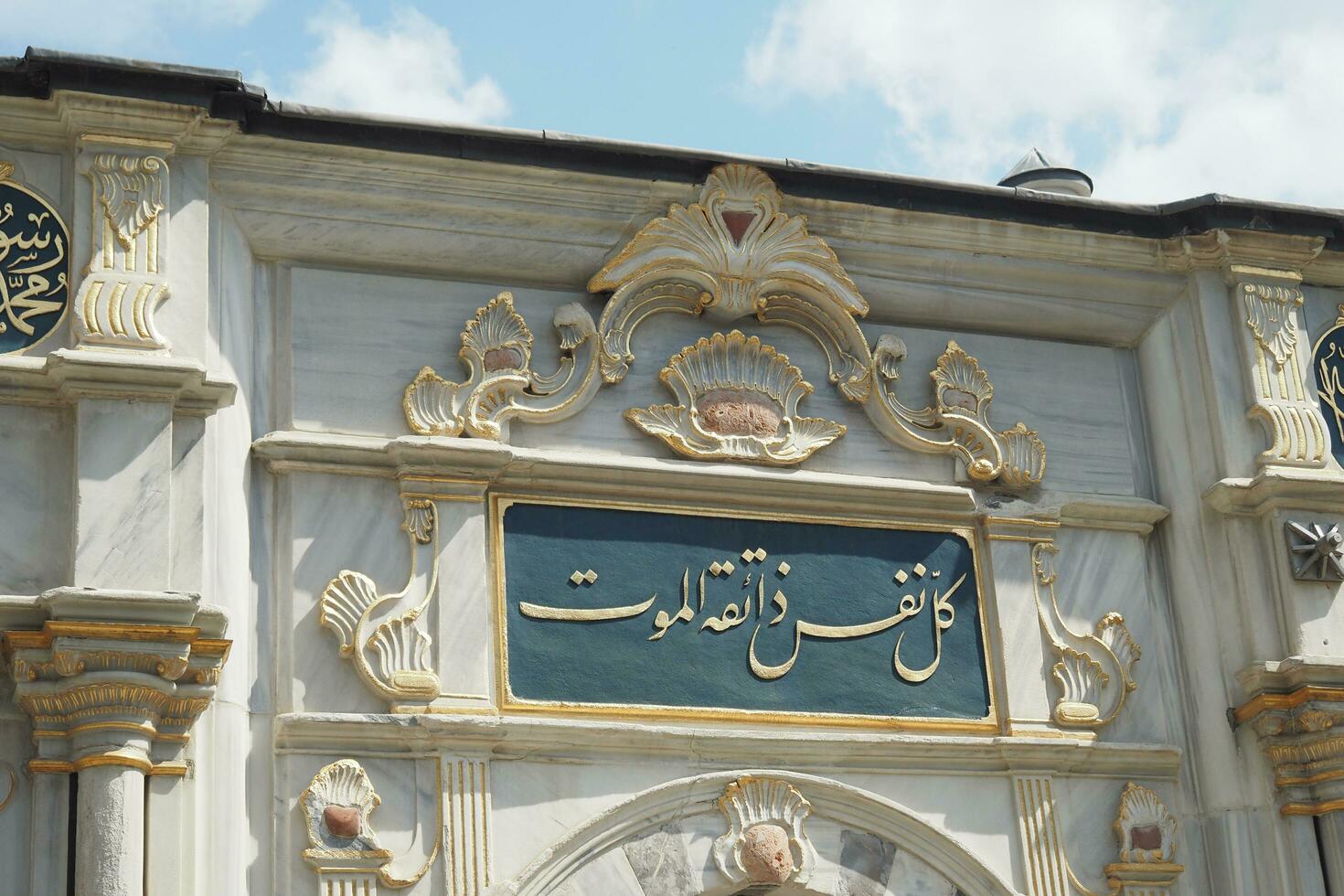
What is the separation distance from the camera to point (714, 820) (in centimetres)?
933

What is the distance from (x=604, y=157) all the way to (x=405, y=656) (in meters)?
2.41

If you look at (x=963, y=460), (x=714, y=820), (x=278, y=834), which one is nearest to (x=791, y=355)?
(x=963, y=460)

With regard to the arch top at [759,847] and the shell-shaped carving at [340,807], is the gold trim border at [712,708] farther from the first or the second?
the shell-shaped carving at [340,807]

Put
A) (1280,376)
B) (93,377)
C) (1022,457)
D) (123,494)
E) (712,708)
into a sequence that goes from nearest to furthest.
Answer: (123,494)
(93,377)
(712,708)
(1022,457)
(1280,376)

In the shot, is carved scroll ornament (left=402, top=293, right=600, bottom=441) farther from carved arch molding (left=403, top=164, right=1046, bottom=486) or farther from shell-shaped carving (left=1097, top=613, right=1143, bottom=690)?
shell-shaped carving (left=1097, top=613, right=1143, bottom=690)

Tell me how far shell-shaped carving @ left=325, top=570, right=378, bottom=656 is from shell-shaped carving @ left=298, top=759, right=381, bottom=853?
0.50 m

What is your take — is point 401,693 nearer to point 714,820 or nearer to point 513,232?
point 714,820

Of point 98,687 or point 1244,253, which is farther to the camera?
point 1244,253

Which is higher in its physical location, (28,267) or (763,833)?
(28,267)

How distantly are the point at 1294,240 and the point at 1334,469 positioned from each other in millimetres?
1143

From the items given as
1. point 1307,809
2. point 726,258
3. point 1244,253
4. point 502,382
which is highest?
point 1244,253

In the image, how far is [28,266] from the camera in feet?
29.8

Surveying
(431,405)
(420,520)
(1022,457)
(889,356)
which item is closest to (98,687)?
(420,520)

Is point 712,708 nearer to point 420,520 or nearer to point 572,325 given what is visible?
point 420,520
